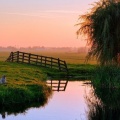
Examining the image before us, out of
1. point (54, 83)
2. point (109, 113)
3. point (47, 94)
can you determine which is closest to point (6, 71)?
point (54, 83)

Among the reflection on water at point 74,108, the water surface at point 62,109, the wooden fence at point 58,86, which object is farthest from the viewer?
the wooden fence at point 58,86

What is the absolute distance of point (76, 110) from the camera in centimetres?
2520

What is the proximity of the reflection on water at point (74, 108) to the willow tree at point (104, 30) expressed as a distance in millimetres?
5513

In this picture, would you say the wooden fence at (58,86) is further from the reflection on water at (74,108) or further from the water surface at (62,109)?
the water surface at (62,109)

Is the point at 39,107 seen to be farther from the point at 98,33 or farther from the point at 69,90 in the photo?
the point at 98,33

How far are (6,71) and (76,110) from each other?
18922mm

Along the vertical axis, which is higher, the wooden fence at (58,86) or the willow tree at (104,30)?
the willow tree at (104,30)

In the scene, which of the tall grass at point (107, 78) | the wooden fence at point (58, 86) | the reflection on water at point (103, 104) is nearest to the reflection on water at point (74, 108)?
the reflection on water at point (103, 104)

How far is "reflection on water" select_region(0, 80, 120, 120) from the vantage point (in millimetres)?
22984

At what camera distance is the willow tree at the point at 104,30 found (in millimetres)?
37531

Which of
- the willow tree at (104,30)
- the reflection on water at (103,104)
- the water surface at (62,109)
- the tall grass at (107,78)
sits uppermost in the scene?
the willow tree at (104,30)

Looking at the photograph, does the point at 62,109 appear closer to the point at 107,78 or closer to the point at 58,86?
the point at 107,78

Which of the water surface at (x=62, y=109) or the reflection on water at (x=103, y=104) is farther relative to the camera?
the reflection on water at (x=103, y=104)

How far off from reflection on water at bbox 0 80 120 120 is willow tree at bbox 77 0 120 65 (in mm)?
5513
